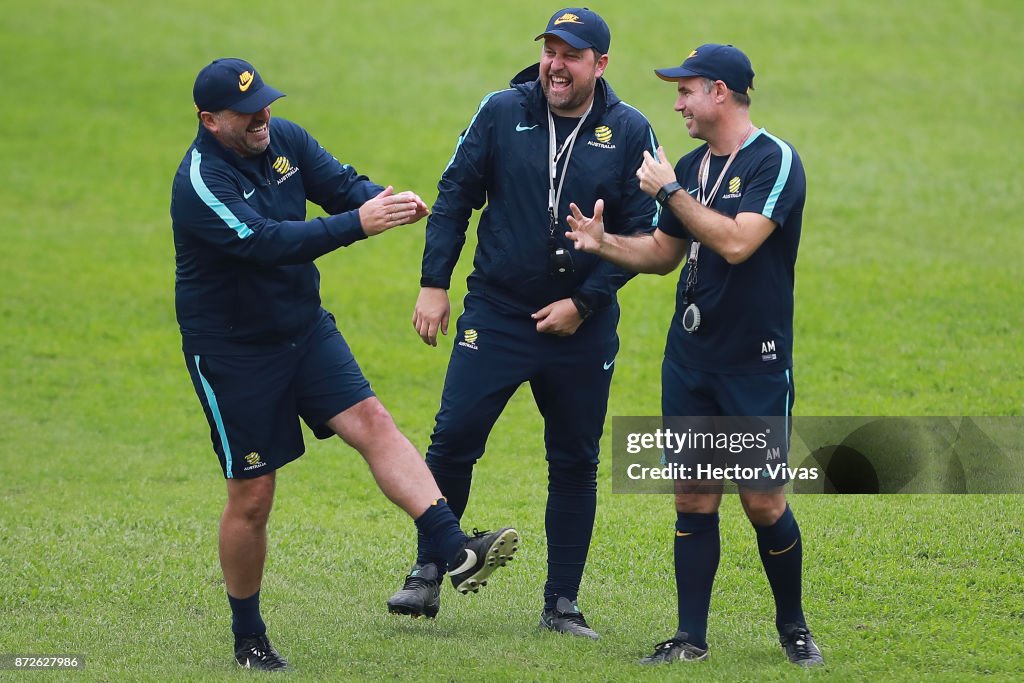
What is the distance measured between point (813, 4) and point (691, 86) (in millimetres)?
22033

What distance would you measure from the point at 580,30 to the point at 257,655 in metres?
3.20

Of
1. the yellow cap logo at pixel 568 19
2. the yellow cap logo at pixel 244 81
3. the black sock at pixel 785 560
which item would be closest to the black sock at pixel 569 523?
the black sock at pixel 785 560

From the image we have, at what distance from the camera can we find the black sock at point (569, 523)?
6988 millimetres

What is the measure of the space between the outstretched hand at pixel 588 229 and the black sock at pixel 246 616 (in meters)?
2.16

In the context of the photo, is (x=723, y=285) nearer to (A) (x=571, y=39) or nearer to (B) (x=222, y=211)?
(A) (x=571, y=39)

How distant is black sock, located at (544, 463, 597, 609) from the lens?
699 cm

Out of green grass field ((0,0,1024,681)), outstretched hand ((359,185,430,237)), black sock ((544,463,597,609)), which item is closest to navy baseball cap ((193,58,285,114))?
outstretched hand ((359,185,430,237))

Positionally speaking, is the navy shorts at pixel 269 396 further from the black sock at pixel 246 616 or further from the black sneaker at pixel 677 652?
the black sneaker at pixel 677 652

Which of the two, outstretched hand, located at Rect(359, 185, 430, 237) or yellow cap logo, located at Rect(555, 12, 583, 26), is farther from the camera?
yellow cap logo, located at Rect(555, 12, 583, 26)

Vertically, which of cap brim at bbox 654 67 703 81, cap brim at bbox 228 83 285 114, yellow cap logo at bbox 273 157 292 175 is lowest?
yellow cap logo at bbox 273 157 292 175

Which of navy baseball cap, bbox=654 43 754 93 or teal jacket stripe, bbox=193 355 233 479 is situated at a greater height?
navy baseball cap, bbox=654 43 754 93

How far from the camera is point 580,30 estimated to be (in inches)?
256

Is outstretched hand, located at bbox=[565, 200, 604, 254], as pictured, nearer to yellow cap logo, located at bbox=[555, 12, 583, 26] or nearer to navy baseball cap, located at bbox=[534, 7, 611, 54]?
navy baseball cap, located at bbox=[534, 7, 611, 54]

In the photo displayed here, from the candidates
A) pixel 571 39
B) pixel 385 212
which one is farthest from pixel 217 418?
pixel 571 39
